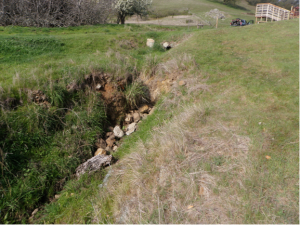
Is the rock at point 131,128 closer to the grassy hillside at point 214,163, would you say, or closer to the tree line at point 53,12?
the grassy hillside at point 214,163

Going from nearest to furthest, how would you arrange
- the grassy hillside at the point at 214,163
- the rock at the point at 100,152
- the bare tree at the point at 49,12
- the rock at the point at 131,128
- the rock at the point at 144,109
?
the grassy hillside at the point at 214,163 < the rock at the point at 100,152 < the rock at the point at 131,128 < the rock at the point at 144,109 < the bare tree at the point at 49,12

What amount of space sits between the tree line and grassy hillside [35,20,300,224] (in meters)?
13.4

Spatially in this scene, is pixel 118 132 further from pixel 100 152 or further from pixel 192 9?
pixel 192 9

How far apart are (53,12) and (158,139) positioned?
51.2ft

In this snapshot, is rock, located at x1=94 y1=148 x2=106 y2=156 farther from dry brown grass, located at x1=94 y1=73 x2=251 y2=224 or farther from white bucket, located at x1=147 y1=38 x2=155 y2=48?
white bucket, located at x1=147 y1=38 x2=155 y2=48

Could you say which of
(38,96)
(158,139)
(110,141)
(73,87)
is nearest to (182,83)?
(158,139)

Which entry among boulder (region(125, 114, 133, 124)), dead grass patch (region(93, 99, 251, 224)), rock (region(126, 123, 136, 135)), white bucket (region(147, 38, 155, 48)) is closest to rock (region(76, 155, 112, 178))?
dead grass patch (region(93, 99, 251, 224))

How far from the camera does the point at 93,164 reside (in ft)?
17.7

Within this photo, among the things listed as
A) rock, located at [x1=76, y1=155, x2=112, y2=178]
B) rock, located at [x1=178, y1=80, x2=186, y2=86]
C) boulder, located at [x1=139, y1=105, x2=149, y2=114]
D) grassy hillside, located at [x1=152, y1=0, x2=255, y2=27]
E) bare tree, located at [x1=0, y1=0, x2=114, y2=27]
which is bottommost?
rock, located at [x1=76, y1=155, x2=112, y2=178]

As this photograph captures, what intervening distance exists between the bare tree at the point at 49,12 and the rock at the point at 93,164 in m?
14.1

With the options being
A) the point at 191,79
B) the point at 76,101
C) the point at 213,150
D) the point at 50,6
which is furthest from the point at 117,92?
the point at 50,6

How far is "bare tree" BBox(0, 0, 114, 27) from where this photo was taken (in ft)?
48.4

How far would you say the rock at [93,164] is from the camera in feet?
17.4

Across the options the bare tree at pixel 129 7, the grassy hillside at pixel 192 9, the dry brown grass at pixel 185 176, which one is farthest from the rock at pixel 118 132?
the grassy hillside at pixel 192 9
